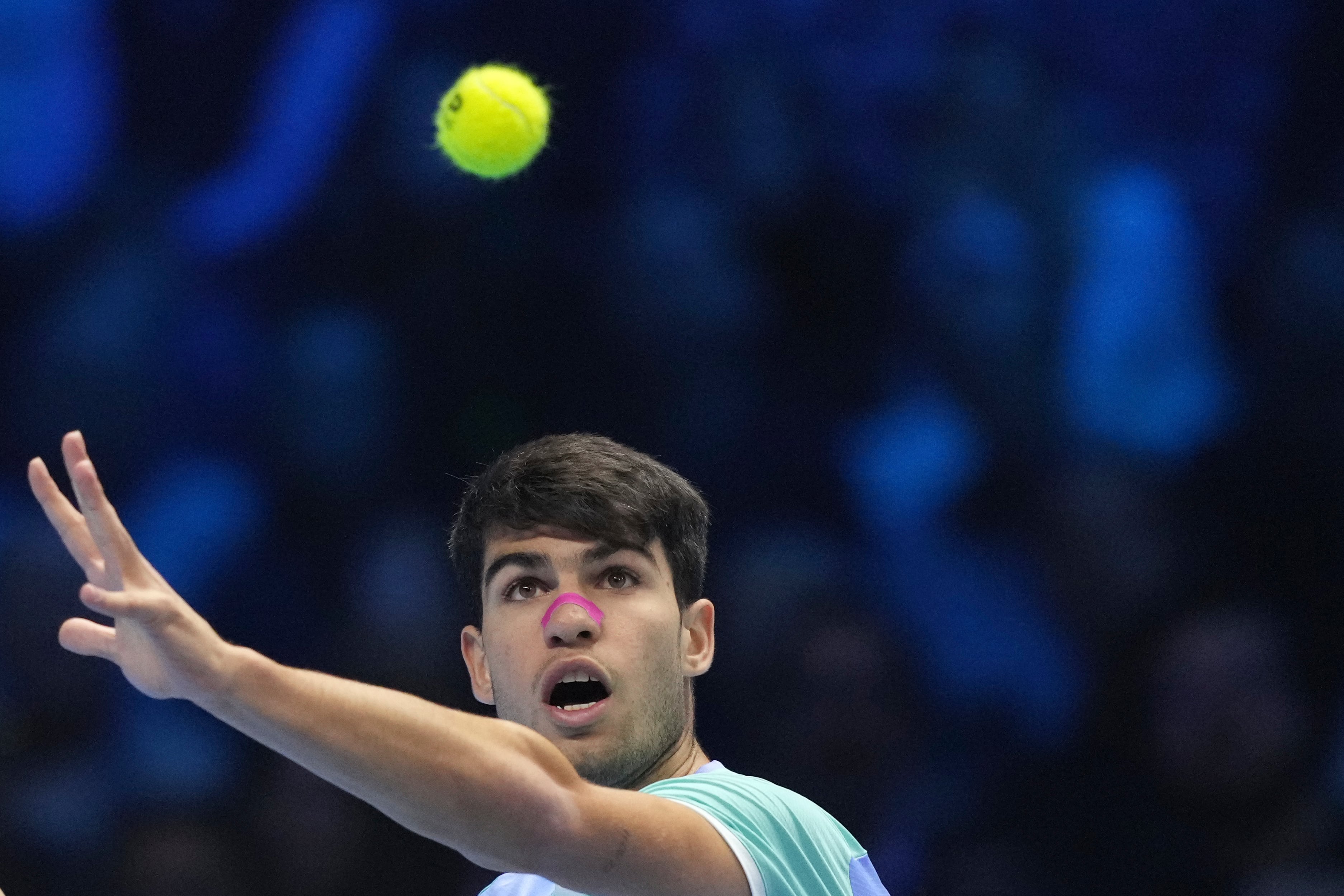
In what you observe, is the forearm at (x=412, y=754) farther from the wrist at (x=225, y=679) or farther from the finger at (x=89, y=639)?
the finger at (x=89, y=639)

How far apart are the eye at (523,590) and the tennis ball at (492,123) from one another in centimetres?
171

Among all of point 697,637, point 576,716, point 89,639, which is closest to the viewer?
point 89,639

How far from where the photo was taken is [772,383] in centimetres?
358

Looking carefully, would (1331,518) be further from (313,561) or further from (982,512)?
(313,561)

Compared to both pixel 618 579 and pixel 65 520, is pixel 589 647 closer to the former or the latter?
pixel 618 579

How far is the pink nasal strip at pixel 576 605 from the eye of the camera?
6.36 feet

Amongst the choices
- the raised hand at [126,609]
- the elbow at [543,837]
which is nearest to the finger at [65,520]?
the raised hand at [126,609]

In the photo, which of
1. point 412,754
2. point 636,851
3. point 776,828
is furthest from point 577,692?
point 412,754

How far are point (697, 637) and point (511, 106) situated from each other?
5.71 feet

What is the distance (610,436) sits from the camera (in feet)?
11.7

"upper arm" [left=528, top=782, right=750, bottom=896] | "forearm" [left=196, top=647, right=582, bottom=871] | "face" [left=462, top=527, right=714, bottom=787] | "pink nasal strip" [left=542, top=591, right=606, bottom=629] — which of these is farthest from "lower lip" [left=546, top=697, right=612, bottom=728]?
"forearm" [left=196, top=647, right=582, bottom=871]

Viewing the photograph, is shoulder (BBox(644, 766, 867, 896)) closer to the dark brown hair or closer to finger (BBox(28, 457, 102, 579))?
the dark brown hair

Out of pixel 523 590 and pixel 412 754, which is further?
pixel 523 590

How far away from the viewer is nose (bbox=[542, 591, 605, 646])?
75.5 inches
